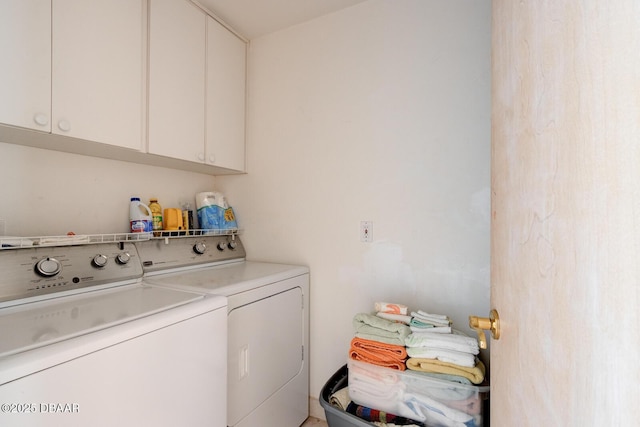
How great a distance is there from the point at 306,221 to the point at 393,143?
2.52 ft

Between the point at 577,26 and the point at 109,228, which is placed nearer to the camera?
the point at 577,26

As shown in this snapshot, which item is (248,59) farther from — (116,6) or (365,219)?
(365,219)

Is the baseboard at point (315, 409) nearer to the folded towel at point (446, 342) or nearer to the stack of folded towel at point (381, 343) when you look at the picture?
the stack of folded towel at point (381, 343)

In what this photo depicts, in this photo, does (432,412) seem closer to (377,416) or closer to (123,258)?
(377,416)

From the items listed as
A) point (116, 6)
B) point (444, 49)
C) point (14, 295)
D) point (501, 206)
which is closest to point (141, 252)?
point (14, 295)

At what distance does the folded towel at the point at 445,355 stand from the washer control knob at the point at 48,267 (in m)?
1.56

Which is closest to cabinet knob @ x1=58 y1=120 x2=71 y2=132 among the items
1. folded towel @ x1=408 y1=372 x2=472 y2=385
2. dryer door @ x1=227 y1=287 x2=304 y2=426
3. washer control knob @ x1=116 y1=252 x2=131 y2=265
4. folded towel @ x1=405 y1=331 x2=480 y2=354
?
washer control knob @ x1=116 y1=252 x2=131 y2=265

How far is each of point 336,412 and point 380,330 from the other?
0.42 m

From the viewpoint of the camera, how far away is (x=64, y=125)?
47.9 inches

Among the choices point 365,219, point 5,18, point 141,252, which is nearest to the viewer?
point 5,18

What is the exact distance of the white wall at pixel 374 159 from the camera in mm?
1570

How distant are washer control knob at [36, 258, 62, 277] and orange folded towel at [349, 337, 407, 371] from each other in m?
1.36

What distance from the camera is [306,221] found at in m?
2.01

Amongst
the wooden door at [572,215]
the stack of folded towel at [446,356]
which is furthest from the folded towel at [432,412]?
the wooden door at [572,215]
